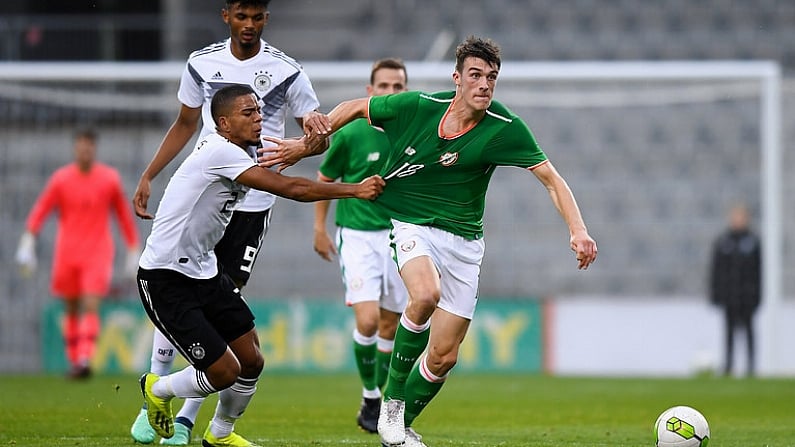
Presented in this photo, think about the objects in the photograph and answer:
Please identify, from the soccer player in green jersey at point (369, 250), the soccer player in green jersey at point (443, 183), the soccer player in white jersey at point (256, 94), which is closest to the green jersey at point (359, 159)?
the soccer player in green jersey at point (369, 250)

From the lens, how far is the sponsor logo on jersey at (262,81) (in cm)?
706

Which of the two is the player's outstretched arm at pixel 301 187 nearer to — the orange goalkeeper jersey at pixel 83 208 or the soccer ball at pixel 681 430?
the soccer ball at pixel 681 430

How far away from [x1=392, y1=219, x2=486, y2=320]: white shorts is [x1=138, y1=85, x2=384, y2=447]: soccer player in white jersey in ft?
1.45

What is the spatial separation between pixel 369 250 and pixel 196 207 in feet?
8.11

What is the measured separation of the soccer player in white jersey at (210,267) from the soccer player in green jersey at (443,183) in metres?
0.30

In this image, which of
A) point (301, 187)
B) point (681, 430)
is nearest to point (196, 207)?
point (301, 187)

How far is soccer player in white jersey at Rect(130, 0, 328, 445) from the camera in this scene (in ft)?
22.9

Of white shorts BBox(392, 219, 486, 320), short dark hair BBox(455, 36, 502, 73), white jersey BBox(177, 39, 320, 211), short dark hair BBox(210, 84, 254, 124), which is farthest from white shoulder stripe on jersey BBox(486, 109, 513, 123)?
short dark hair BBox(210, 84, 254, 124)

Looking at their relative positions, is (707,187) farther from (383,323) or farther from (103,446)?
(103,446)

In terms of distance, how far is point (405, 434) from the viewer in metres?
6.36

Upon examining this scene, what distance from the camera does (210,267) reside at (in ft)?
20.9

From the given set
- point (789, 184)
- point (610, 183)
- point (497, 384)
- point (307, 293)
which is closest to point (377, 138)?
point (497, 384)

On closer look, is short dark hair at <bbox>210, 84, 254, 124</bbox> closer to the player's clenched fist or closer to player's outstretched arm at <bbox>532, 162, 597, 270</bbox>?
the player's clenched fist

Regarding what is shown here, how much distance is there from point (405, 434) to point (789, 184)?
38.3ft
